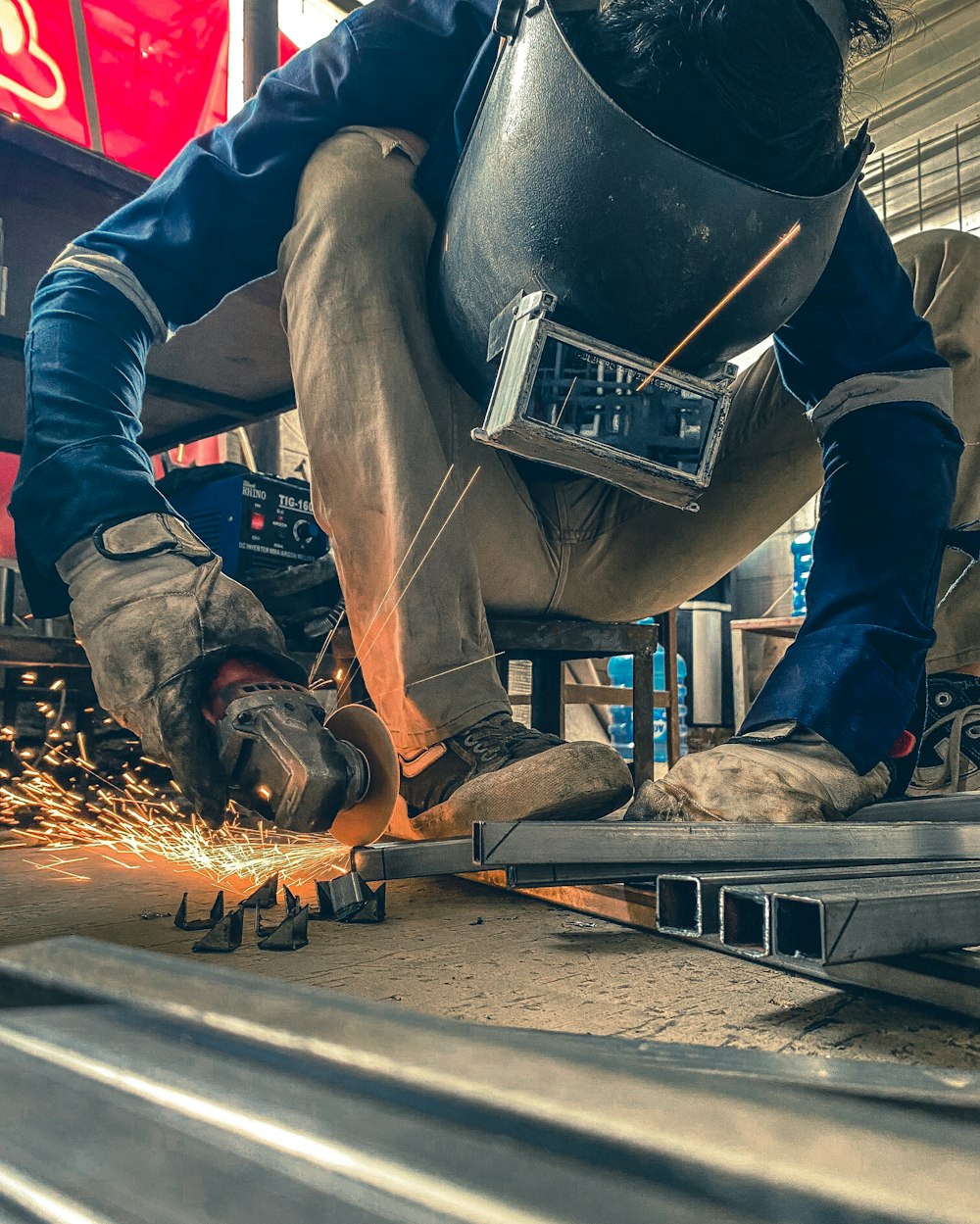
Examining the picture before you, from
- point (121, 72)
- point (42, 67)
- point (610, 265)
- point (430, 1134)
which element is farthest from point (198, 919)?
point (121, 72)

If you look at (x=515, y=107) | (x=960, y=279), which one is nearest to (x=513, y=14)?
(x=515, y=107)

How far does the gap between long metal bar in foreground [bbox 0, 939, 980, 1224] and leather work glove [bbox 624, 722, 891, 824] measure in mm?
560

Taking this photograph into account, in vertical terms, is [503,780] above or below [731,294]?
below

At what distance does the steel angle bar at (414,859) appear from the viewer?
2.77 ft

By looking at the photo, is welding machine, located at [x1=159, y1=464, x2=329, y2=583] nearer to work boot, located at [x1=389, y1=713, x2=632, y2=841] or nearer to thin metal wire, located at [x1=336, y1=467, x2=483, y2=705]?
thin metal wire, located at [x1=336, y1=467, x2=483, y2=705]

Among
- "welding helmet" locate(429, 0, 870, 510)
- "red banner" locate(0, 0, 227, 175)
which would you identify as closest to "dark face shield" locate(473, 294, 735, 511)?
"welding helmet" locate(429, 0, 870, 510)

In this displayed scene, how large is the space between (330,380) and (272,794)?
1.93ft

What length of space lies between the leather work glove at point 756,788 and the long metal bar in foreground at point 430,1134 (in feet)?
Answer: 1.84

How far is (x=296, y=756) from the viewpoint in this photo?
0.84 metres

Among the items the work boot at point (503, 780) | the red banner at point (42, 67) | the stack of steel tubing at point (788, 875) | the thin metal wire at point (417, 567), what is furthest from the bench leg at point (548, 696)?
the red banner at point (42, 67)

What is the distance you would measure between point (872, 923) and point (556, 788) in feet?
1.40

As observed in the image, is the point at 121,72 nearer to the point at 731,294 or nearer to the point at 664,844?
the point at 731,294

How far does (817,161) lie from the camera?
98cm

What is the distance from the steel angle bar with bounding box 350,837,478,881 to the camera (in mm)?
843
